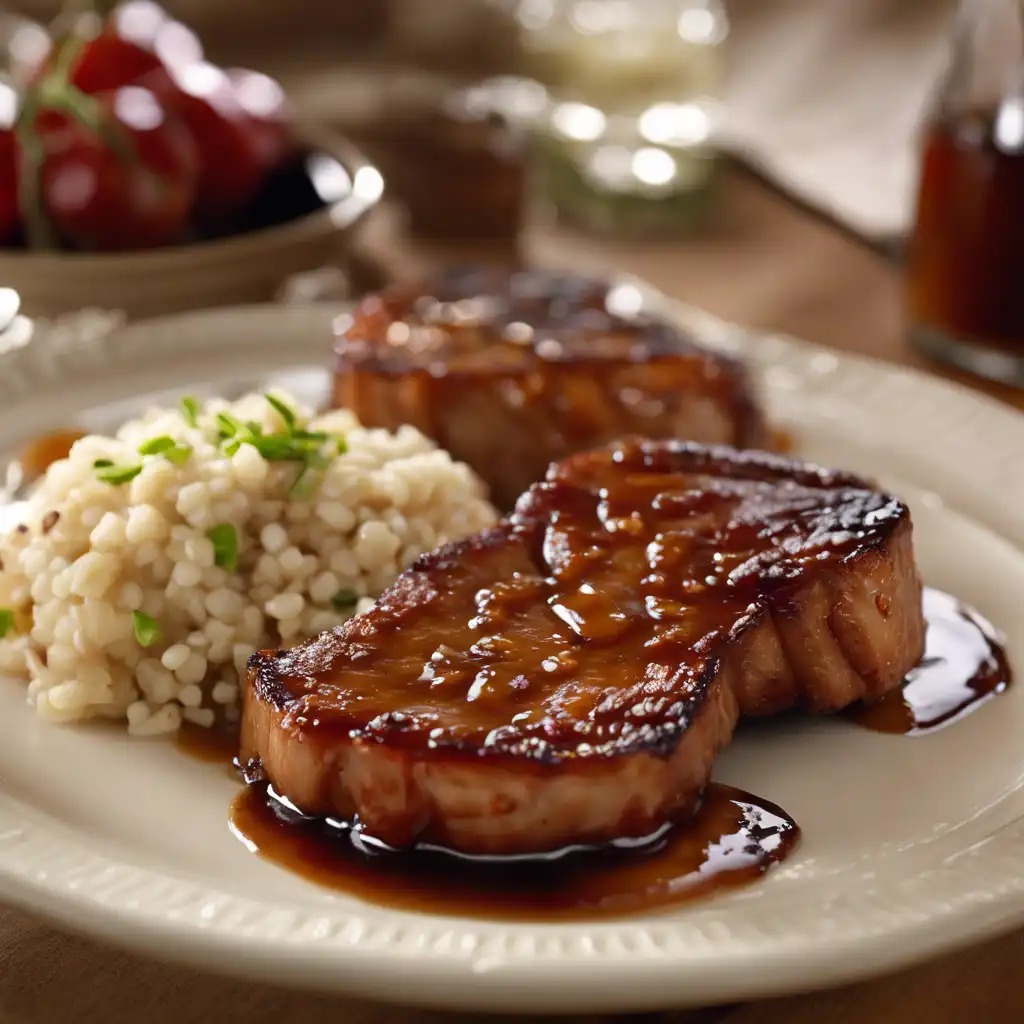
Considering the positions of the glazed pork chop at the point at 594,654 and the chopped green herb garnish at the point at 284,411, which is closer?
the glazed pork chop at the point at 594,654

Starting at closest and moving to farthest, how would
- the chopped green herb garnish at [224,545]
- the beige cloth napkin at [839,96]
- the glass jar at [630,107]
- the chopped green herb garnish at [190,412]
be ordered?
1. the chopped green herb garnish at [224,545]
2. the chopped green herb garnish at [190,412]
3. the beige cloth napkin at [839,96]
4. the glass jar at [630,107]

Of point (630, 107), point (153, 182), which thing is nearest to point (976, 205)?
point (630, 107)

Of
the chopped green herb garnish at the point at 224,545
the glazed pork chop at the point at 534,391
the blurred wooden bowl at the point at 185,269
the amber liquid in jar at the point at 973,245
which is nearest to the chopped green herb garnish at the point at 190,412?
the chopped green herb garnish at the point at 224,545

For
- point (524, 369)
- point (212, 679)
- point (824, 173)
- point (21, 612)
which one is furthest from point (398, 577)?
point (824, 173)

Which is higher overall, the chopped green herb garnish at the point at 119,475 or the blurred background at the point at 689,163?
the blurred background at the point at 689,163

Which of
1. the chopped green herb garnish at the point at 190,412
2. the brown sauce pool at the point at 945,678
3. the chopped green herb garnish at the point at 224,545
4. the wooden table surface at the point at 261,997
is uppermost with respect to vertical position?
the chopped green herb garnish at the point at 190,412

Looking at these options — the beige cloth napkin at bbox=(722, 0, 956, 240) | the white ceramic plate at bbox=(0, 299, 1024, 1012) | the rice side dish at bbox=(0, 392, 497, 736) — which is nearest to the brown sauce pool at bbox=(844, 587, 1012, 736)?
the white ceramic plate at bbox=(0, 299, 1024, 1012)

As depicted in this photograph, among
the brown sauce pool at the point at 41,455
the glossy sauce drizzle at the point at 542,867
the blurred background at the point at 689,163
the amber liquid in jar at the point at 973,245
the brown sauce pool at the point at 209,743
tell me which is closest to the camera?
the glossy sauce drizzle at the point at 542,867

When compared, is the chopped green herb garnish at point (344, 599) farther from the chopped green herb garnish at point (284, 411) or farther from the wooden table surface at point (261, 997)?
the wooden table surface at point (261, 997)
